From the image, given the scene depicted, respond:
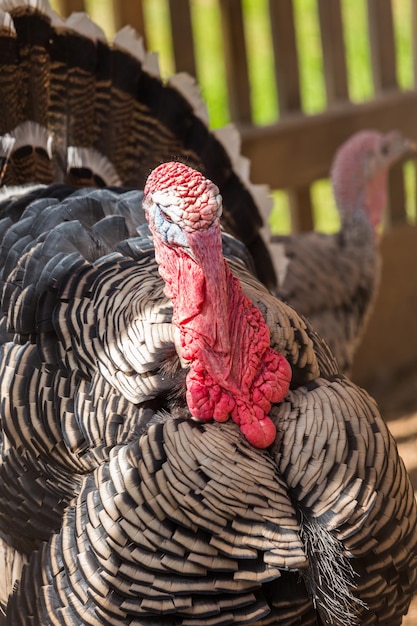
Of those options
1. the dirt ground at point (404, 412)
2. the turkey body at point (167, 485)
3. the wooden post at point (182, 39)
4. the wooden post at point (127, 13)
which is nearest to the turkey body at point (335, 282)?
the dirt ground at point (404, 412)

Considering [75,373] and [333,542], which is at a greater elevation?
[75,373]

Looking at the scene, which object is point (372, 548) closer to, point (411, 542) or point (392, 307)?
point (411, 542)

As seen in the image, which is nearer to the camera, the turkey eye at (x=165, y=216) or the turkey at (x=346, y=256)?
the turkey eye at (x=165, y=216)

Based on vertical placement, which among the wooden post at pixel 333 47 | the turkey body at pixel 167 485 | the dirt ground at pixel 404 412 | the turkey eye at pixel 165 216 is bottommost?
the dirt ground at pixel 404 412

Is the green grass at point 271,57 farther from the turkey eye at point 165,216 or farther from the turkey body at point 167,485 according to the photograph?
the turkey eye at point 165,216

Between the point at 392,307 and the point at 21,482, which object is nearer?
the point at 21,482

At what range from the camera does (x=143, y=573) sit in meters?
1.90

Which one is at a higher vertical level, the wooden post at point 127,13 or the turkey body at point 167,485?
the wooden post at point 127,13

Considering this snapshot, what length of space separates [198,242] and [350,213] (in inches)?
105

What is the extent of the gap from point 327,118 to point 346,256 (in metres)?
1.06

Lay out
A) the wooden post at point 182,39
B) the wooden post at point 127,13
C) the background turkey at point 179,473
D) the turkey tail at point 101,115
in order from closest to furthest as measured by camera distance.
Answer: the background turkey at point 179,473
the turkey tail at point 101,115
the wooden post at point 127,13
the wooden post at point 182,39

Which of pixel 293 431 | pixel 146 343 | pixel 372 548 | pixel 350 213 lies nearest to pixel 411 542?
pixel 372 548

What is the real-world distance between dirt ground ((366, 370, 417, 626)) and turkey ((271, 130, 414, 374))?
0.60 m

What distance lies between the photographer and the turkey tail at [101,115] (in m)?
2.85
